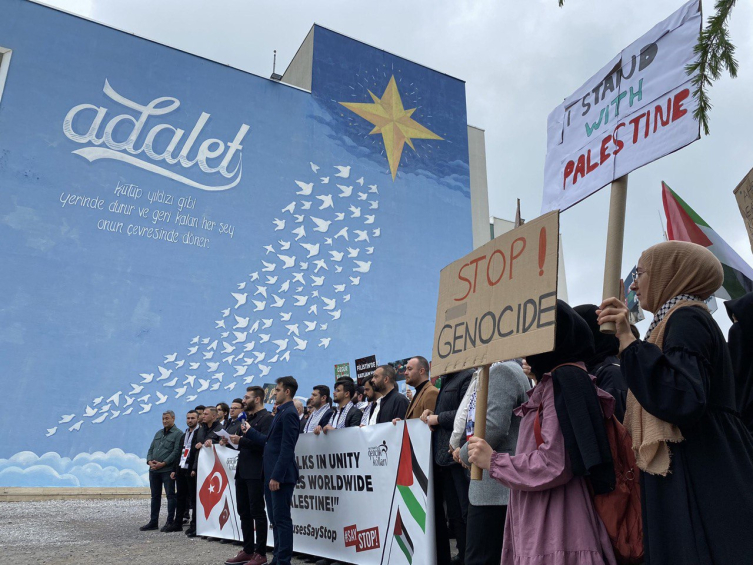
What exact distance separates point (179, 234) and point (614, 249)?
16.8m

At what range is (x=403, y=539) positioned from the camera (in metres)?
5.12

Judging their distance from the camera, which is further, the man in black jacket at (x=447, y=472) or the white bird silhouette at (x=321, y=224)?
the white bird silhouette at (x=321, y=224)

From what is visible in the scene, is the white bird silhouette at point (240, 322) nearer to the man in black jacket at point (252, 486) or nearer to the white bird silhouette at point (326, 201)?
the white bird silhouette at point (326, 201)

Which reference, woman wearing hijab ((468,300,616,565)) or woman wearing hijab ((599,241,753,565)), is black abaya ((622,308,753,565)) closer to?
woman wearing hijab ((599,241,753,565))

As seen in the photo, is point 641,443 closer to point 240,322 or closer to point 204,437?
point 204,437

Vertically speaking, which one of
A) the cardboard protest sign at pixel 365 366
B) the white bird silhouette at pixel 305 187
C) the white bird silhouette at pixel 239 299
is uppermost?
the white bird silhouette at pixel 305 187

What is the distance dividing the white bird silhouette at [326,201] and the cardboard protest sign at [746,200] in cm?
1705

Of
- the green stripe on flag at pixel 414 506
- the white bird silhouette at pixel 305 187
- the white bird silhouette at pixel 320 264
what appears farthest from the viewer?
the white bird silhouette at pixel 305 187

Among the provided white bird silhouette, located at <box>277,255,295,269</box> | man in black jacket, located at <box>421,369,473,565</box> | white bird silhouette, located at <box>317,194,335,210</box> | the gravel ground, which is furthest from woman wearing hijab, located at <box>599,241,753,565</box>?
white bird silhouette, located at <box>317,194,335,210</box>

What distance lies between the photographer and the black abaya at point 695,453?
187cm

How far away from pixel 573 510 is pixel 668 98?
1.69 metres

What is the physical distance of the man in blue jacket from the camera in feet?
19.4

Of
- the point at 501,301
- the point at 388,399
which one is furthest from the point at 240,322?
the point at 501,301

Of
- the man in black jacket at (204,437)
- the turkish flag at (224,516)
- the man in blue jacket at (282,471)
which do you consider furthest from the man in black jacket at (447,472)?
the man in black jacket at (204,437)
